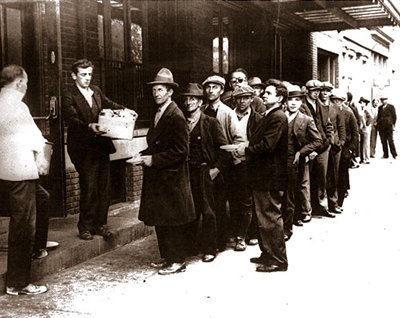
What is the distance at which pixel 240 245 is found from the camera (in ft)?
23.2

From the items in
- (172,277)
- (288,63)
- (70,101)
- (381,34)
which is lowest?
(172,277)

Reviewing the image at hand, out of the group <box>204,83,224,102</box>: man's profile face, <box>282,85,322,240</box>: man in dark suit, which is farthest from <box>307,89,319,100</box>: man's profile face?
<box>204,83,224,102</box>: man's profile face

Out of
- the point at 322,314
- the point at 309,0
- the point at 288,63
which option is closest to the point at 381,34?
the point at 288,63

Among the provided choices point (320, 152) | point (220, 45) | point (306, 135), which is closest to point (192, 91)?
point (306, 135)

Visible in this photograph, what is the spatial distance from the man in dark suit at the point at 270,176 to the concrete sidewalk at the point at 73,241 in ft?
6.33

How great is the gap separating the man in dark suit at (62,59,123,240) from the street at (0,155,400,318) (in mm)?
565

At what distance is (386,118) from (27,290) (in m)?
15.6

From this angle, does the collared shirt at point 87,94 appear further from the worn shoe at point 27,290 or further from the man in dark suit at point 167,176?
the worn shoe at point 27,290

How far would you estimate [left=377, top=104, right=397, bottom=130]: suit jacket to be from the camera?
18906 millimetres

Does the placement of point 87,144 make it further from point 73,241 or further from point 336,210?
point 336,210

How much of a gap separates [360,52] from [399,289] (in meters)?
22.2

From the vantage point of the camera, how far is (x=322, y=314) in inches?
188

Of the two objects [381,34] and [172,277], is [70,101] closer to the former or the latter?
[172,277]

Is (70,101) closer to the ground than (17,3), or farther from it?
closer to the ground
